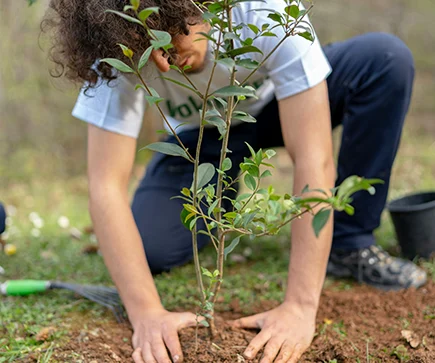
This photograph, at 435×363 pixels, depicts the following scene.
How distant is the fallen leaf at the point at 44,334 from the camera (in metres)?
1.36

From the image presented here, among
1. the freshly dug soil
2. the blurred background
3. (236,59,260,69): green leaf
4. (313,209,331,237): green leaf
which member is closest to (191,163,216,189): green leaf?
(236,59,260,69): green leaf

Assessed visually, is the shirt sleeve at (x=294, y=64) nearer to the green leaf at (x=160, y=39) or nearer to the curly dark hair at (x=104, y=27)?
the curly dark hair at (x=104, y=27)

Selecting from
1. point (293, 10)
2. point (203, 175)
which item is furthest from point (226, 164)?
point (293, 10)

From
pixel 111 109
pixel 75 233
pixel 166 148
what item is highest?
pixel 166 148

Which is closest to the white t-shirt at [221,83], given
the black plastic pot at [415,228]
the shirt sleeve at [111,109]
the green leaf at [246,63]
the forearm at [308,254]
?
the shirt sleeve at [111,109]

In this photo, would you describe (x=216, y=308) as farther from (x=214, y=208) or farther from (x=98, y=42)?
(x=98, y=42)

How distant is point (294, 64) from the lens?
141cm

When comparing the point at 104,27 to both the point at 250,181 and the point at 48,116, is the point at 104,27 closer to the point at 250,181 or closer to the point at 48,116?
the point at 250,181

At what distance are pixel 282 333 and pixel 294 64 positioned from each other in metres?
0.71

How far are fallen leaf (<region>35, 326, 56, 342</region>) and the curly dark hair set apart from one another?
2.26ft

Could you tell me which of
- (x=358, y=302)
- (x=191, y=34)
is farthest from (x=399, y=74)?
(x=191, y=34)

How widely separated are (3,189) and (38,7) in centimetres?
147

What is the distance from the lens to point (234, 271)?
1996 mm

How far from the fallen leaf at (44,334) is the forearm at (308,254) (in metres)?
0.64
